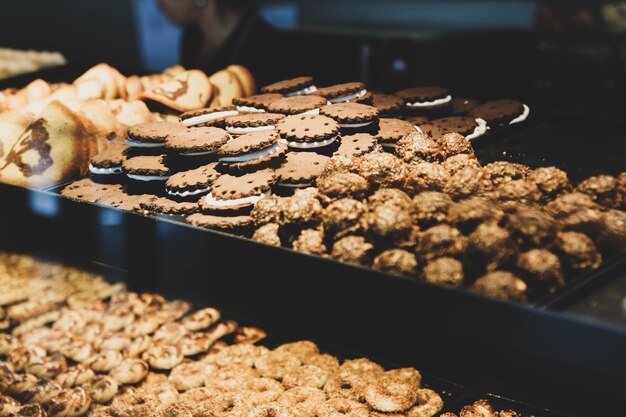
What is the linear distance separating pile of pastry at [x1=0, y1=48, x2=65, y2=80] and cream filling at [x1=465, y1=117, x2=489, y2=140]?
188 cm

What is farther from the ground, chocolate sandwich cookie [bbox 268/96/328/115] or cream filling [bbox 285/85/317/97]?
chocolate sandwich cookie [bbox 268/96/328/115]

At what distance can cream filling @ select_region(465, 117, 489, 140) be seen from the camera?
2.11 meters

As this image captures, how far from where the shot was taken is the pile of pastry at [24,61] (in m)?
2.86

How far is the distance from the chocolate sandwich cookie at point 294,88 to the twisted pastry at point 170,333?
89 centimetres

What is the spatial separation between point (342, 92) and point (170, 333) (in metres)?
0.99

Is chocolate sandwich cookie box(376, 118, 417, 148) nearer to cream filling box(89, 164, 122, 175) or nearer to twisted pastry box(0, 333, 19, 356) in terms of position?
cream filling box(89, 164, 122, 175)

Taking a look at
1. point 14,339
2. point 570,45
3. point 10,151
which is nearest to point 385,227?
point 10,151

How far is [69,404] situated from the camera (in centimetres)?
191

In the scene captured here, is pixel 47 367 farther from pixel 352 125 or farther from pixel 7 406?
pixel 352 125

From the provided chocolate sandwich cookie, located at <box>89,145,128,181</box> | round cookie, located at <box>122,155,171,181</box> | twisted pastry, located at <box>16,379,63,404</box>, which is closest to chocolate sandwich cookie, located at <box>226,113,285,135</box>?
round cookie, located at <box>122,155,171,181</box>

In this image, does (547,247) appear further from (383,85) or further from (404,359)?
(383,85)

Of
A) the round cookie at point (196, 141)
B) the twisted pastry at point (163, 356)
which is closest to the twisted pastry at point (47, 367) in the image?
the twisted pastry at point (163, 356)

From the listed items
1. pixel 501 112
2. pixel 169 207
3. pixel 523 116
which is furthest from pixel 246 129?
pixel 523 116

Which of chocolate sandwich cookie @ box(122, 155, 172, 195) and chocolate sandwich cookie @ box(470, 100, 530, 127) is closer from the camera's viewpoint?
chocolate sandwich cookie @ box(122, 155, 172, 195)
